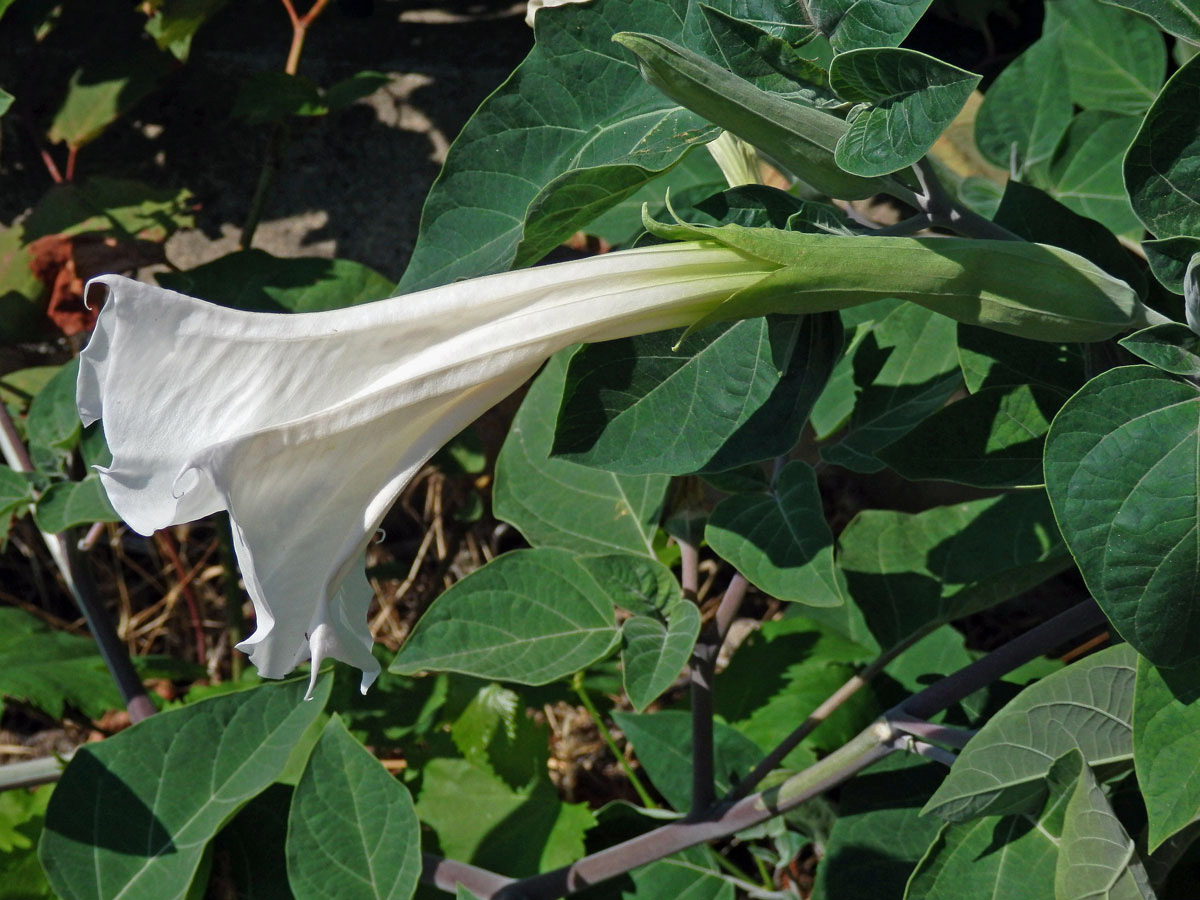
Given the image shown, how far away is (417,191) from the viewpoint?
1.60 m

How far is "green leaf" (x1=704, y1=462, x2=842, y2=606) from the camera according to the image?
2.40 ft

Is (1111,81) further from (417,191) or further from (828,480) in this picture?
(417,191)

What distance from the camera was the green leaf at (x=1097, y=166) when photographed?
39.4 inches

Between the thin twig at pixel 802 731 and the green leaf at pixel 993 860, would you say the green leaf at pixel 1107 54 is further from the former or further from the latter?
the green leaf at pixel 993 860

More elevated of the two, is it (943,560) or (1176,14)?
(1176,14)

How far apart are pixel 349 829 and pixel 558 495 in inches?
13.8

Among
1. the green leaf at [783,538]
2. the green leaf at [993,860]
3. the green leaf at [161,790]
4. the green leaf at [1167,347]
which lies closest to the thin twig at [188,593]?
the green leaf at [161,790]

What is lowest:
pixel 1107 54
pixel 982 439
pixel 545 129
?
pixel 982 439

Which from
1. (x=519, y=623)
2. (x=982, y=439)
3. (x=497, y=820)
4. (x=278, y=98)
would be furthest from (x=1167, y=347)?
(x=278, y=98)

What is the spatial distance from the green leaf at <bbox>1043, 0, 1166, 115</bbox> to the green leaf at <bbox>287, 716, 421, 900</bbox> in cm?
105

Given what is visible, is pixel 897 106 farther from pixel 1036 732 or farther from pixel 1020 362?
pixel 1036 732

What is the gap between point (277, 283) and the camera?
49.1 inches

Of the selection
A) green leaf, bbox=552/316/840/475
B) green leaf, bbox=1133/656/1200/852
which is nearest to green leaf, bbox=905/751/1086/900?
green leaf, bbox=1133/656/1200/852

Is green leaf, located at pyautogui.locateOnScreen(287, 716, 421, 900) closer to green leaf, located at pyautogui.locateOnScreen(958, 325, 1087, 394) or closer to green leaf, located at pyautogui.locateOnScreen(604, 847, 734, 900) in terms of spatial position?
green leaf, located at pyautogui.locateOnScreen(604, 847, 734, 900)
